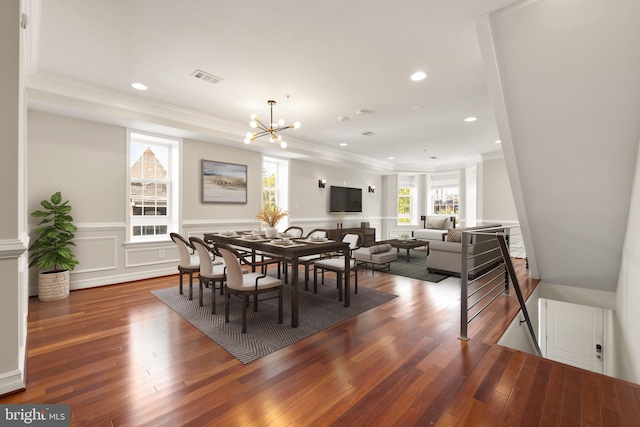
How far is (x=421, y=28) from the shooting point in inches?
97.1

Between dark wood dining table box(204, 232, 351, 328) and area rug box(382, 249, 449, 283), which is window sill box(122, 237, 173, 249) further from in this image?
area rug box(382, 249, 449, 283)

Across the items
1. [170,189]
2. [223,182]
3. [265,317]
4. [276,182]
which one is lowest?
[265,317]

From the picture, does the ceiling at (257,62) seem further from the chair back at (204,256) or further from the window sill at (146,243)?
the chair back at (204,256)

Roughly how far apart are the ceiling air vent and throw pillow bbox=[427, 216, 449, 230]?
25.6 ft

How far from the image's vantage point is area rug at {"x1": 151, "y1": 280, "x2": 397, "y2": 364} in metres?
2.49

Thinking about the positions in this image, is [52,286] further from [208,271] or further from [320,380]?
[320,380]

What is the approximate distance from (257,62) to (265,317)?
9.08 feet

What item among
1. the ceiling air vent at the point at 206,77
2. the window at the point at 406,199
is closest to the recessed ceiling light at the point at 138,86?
the ceiling air vent at the point at 206,77

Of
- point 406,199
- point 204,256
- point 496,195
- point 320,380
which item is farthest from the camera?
point 406,199

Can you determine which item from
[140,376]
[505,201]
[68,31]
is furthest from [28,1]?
[505,201]

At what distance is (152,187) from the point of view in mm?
5012

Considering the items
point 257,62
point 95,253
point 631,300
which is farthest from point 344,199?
point 631,300

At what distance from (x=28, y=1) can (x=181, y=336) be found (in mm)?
2937

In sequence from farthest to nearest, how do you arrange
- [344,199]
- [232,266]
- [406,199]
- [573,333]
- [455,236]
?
[406,199] < [344,199] < [455,236] < [573,333] < [232,266]
